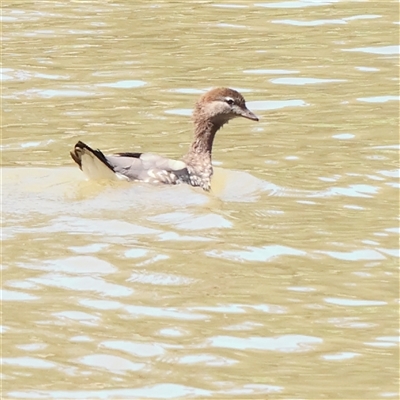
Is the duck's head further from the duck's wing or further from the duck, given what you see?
Result: the duck's wing

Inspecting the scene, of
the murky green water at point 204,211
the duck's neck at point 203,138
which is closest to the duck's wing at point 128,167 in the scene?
the murky green water at point 204,211

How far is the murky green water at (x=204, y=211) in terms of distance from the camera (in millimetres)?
8074

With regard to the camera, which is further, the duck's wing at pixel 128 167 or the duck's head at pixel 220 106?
the duck's head at pixel 220 106

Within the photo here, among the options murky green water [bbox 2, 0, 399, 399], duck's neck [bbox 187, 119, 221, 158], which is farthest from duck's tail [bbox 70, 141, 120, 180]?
duck's neck [bbox 187, 119, 221, 158]

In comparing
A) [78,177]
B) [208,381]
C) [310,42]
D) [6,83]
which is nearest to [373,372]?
[208,381]

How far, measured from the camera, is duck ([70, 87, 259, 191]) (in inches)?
465

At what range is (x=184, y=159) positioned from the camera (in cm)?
1293

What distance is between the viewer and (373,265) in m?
9.91

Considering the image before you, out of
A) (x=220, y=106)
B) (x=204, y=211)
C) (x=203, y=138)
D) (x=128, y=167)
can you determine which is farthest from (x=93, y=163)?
(x=220, y=106)

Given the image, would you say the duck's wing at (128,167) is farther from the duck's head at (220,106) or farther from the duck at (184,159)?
the duck's head at (220,106)

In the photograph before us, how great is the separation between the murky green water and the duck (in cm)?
17

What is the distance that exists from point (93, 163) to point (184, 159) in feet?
4.55

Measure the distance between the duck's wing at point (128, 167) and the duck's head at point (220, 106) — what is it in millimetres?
1066

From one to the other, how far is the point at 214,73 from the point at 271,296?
7.48m
